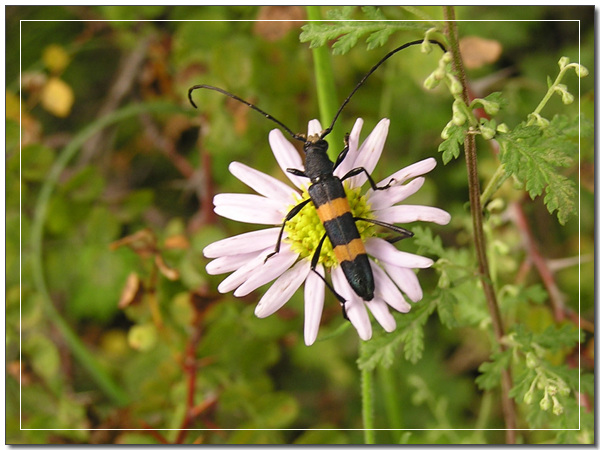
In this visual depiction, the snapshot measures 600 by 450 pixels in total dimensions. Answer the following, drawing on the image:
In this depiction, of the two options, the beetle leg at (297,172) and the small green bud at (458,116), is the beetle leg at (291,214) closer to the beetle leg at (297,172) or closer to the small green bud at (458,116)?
the beetle leg at (297,172)

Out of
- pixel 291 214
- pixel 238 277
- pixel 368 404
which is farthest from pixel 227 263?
pixel 368 404

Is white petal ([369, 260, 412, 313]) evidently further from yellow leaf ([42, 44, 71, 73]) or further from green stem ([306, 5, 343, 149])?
yellow leaf ([42, 44, 71, 73])

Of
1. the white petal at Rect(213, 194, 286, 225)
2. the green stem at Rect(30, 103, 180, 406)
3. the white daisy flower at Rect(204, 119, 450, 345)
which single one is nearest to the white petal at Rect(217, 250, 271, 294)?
the white daisy flower at Rect(204, 119, 450, 345)

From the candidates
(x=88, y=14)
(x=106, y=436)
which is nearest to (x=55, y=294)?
(x=106, y=436)

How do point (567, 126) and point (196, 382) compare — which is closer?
point (567, 126)

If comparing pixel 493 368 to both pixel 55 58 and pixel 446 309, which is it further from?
pixel 55 58

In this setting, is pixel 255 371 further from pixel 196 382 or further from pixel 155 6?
pixel 155 6
